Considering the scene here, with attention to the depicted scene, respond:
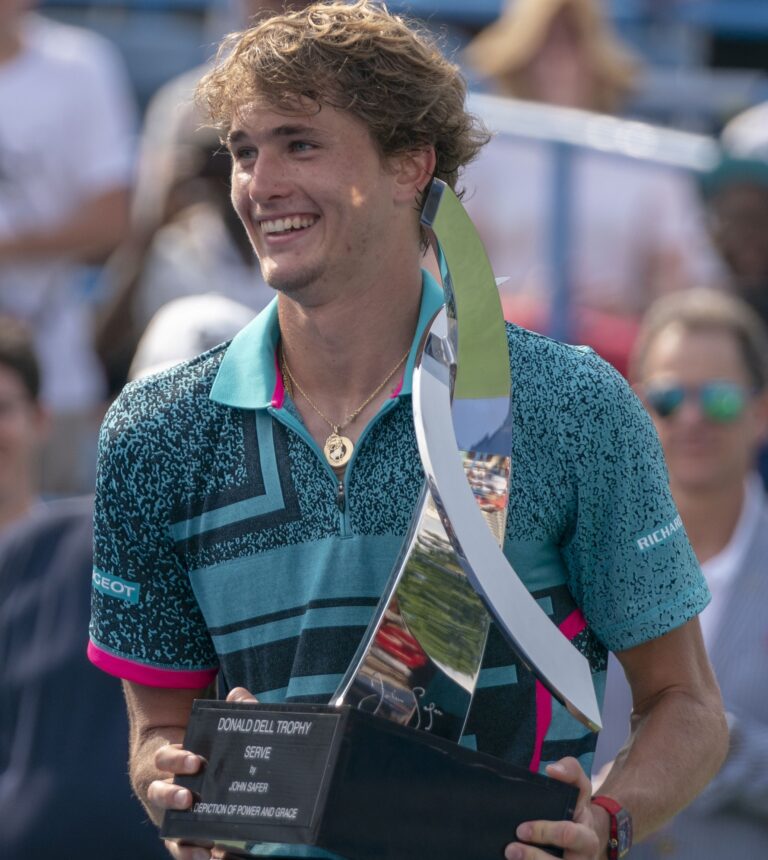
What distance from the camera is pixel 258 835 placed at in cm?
214

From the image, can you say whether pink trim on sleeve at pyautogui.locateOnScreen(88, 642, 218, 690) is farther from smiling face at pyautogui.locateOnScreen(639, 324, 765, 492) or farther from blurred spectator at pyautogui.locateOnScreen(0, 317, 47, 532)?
blurred spectator at pyautogui.locateOnScreen(0, 317, 47, 532)

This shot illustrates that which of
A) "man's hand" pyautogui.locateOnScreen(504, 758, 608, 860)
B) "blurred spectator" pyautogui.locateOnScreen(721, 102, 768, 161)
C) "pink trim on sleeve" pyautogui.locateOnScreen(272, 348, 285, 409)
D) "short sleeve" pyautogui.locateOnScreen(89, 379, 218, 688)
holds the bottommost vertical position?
"man's hand" pyautogui.locateOnScreen(504, 758, 608, 860)

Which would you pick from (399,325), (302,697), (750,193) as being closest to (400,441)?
(399,325)

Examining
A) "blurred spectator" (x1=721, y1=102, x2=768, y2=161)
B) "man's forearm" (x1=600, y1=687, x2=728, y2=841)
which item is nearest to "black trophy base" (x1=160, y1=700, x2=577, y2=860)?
"man's forearm" (x1=600, y1=687, x2=728, y2=841)

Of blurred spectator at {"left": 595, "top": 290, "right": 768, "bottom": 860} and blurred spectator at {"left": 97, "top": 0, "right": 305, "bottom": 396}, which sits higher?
blurred spectator at {"left": 97, "top": 0, "right": 305, "bottom": 396}

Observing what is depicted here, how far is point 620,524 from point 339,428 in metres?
0.45

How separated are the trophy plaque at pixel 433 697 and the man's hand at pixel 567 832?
0.05ft

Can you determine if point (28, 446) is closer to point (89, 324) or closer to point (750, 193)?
point (89, 324)

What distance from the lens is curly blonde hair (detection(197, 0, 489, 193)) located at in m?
2.45

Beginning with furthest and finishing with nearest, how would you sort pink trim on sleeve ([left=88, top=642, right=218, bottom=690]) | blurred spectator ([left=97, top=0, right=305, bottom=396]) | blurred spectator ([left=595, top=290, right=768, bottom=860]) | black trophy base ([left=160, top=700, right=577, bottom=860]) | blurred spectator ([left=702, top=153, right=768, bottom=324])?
blurred spectator ([left=702, top=153, right=768, bottom=324]) < blurred spectator ([left=97, top=0, right=305, bottom=396]) < blurred spectator ([left=595, top=290, right=768, bottom=860]) < pink trim on sleeve ([left=88, top=642, right=218, bottom=690]) < black trophy base ([left=160, top=700, right=577, bottom=860])

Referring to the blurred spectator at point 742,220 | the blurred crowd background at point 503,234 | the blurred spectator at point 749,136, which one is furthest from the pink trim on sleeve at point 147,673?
the blurred spectator at point 749,136

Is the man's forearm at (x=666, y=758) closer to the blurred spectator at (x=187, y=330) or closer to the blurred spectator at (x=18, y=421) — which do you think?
the blurred spectator at (x=187, y=330)

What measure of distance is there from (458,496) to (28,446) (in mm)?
2865

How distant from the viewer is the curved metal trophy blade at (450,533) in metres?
2.21
